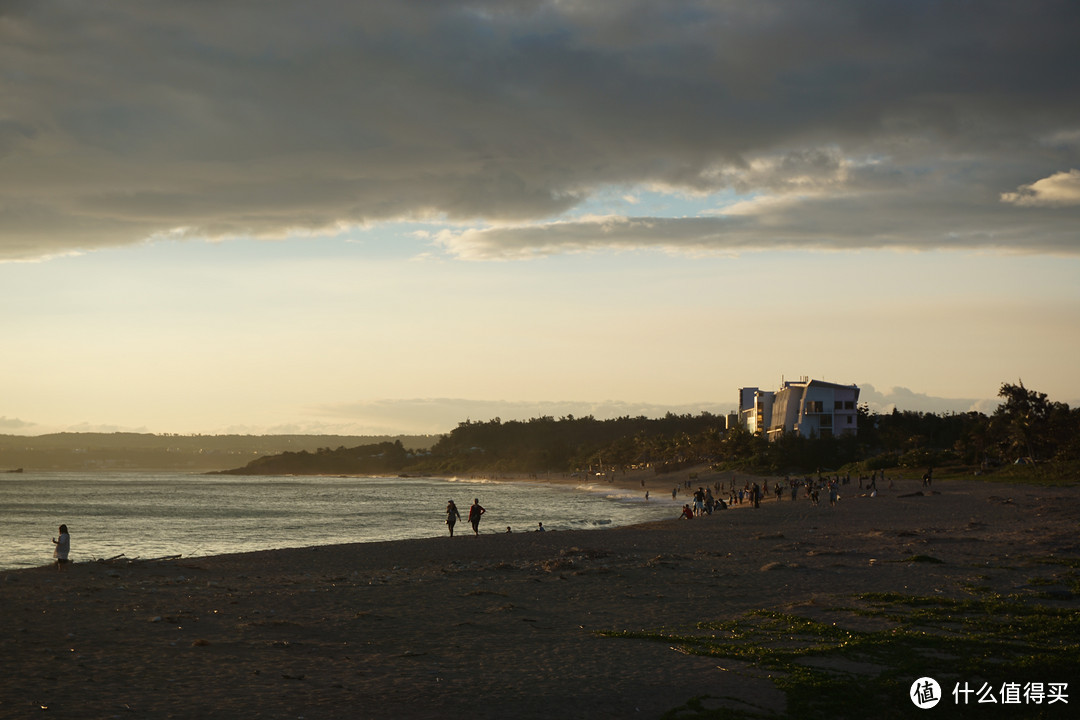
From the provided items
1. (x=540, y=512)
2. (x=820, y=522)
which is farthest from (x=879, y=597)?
A: (x=540, y=512)

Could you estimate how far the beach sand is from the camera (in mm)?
11109

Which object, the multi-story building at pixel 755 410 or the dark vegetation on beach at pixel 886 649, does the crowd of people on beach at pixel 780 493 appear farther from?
the multi-story building at pixel 755 410

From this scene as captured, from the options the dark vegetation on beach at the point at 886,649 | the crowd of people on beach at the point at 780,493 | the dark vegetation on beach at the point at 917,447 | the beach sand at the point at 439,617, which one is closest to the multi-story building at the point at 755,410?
the dark vegetation on beach at the point at 917,447

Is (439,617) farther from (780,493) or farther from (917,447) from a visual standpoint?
(917,447)

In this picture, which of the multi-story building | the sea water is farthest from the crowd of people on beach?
the multi-story building

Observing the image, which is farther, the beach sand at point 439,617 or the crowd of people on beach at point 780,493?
the crowd of people on beach at point 780,493

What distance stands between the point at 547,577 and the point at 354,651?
8768mm

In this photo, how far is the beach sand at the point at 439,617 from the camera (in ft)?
36.4

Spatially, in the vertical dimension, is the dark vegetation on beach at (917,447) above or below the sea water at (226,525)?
above

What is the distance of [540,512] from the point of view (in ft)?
236

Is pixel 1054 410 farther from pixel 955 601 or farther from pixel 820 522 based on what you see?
pixel 955 601

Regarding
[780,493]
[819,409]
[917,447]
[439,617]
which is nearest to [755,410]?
[819,409]

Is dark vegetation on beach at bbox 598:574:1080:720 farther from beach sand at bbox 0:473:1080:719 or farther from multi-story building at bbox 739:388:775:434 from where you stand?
multi-story building at bbox 739:388:775:434

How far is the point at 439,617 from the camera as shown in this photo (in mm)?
17109
